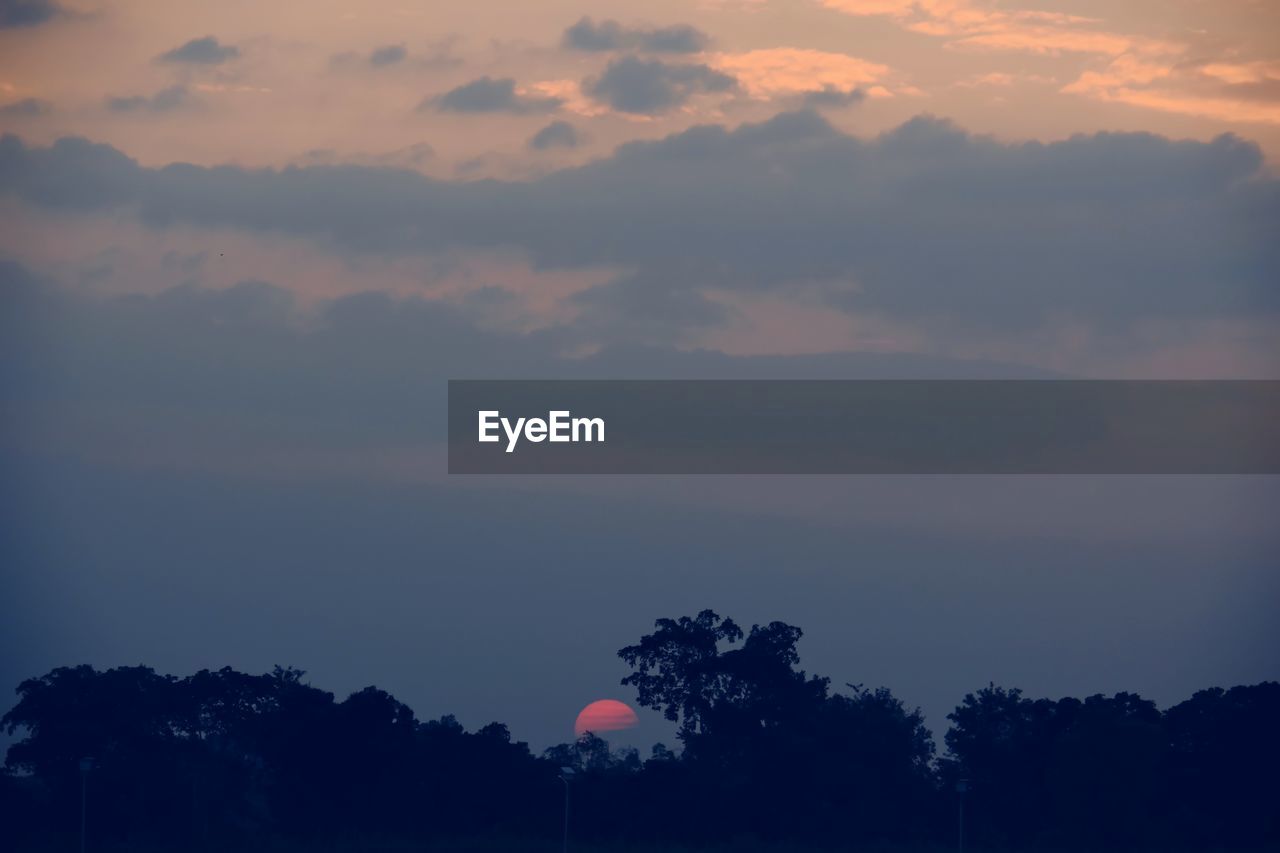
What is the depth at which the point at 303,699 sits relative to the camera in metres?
58.8

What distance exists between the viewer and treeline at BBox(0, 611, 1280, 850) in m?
54.8

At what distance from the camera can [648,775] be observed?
59.2 metres

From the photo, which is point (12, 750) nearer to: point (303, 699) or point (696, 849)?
point (303, 699)

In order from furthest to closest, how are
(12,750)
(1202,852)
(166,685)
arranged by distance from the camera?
(166,685) → (12,750) → (1202,852)

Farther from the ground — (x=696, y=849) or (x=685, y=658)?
Answer: (x=685, y=658)

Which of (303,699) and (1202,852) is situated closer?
(1202,852)

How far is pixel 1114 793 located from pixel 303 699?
29.8m

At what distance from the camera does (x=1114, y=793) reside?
180 feet

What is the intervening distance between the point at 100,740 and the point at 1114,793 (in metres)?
36.6

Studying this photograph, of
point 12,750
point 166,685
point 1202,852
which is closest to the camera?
point 1202,852

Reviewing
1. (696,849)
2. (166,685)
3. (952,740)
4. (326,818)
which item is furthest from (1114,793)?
→ (166,685)

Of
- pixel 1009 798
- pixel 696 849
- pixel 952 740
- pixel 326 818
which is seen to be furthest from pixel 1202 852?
pixel 326 818

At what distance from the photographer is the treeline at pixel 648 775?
54812mm

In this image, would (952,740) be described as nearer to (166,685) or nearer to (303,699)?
(303,699)
